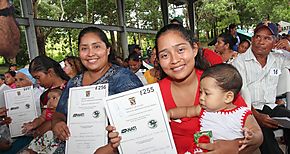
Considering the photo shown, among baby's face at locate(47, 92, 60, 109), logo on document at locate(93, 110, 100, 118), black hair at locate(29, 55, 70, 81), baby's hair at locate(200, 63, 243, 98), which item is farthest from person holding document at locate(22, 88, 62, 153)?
baby's hair at locate(200, 63, 243, 98)

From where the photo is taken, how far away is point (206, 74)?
1.91m

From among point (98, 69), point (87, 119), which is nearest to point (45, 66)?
point (98, 69)

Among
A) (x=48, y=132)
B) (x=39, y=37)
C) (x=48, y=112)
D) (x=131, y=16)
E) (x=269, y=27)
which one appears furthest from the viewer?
(x=131, y=16)

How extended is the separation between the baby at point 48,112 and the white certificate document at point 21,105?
0.36 ft

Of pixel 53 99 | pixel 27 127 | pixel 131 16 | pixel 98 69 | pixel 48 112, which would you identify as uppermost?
pixel 131 16

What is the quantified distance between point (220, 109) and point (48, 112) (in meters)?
1.63

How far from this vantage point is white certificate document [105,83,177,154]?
172 cm

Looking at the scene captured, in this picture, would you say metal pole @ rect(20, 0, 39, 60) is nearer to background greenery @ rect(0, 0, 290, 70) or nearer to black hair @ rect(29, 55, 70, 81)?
background greenery @ rect(0, 0, 290, 70)

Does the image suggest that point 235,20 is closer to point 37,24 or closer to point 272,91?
point 37,24

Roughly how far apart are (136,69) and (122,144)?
4.12 metres

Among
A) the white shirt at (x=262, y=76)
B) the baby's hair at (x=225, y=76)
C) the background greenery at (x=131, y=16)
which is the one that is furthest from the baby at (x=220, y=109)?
the white shirt at (x=262, y=76)

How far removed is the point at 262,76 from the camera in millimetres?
3223

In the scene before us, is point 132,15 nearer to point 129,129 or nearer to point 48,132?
point 48,132

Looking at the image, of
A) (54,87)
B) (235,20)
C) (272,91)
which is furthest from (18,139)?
(235,20)
